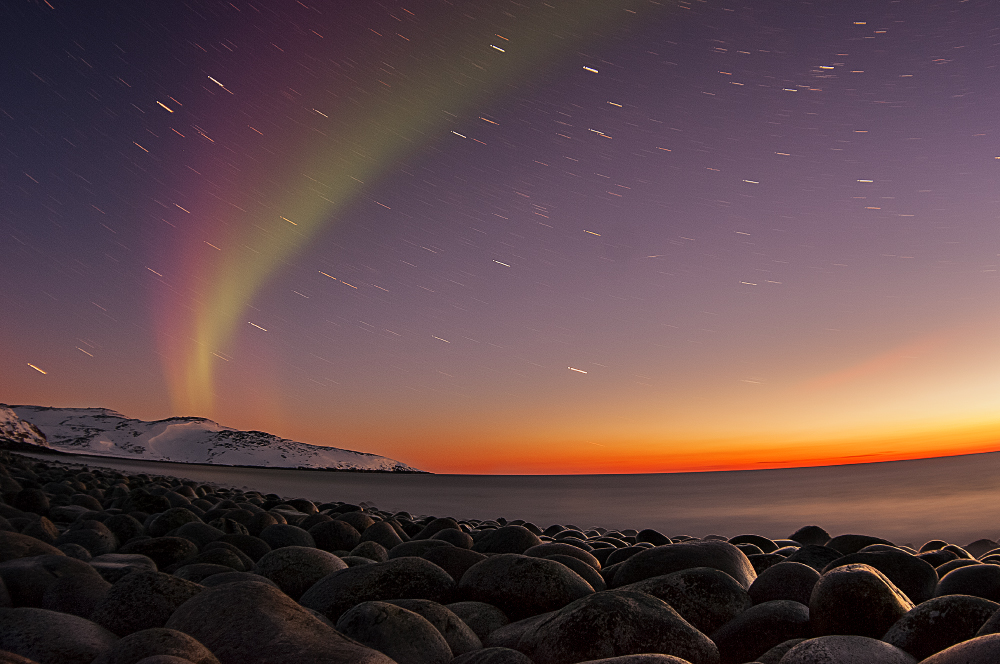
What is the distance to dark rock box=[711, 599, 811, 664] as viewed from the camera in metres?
2.35

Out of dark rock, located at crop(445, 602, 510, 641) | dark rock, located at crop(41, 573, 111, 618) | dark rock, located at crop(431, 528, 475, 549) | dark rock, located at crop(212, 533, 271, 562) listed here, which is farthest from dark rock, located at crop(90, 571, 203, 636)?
dark rock, located at crop(431, 528, 475, 549)

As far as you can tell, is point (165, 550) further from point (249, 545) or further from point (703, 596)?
point (703, 596)

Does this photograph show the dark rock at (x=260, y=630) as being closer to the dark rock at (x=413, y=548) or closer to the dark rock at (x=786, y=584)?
the dark rock at (x=786, y=584)

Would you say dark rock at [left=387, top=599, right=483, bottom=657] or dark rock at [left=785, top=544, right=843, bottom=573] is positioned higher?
dark rock at [left=387, top=599, right=483, bottom=657]

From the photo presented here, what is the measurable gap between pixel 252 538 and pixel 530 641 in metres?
2.58

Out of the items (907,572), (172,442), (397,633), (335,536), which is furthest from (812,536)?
(172,442)

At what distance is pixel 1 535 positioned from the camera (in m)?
3.33

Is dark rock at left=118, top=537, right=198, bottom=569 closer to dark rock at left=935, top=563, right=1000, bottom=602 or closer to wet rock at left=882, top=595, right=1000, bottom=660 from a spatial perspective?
wet rock at left=882, top=595, right=1000, bottom=660

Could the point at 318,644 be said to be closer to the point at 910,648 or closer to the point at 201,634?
the point at 201,634

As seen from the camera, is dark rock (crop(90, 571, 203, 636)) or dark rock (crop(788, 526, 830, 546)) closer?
dark rock (crop(90, 571, 203, 636))

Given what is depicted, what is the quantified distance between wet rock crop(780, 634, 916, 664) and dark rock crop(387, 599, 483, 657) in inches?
45.3

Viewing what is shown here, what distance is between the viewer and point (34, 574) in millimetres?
2670

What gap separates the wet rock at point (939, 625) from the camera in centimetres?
205

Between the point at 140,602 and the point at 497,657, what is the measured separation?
1.49 meters
